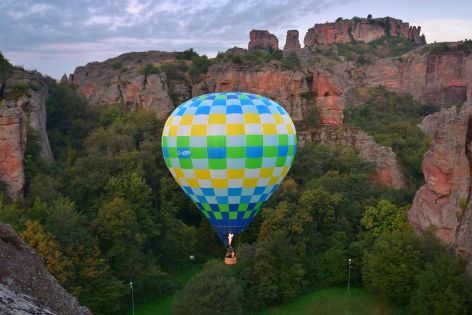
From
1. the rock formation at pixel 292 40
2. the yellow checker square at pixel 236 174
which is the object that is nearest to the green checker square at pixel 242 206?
the yellow checker square at pixel 236 174

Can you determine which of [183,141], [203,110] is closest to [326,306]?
[183,141]

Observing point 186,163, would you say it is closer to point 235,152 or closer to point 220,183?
point 220,183

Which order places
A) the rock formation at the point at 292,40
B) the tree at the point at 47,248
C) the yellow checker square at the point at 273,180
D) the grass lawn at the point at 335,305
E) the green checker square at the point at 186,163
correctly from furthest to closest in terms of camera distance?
the rock formation at the point at 292,40 < the grass lawn at the point at 335,305 < the tree at the point at 47,248 < the yellow checker square at the point at 273,180 < the green checker square at the point at 186,163

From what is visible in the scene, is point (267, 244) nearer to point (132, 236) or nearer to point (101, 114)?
point (132, 236)

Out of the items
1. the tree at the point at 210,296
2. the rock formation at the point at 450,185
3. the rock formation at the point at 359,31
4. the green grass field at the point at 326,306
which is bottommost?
the green grass field at the point at 326,306

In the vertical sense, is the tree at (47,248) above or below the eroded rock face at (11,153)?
below

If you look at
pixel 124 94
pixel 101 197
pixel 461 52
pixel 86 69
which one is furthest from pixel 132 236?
pixel 461 52

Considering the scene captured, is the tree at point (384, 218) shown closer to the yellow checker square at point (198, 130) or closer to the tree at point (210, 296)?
the tree at point (210, 296)
